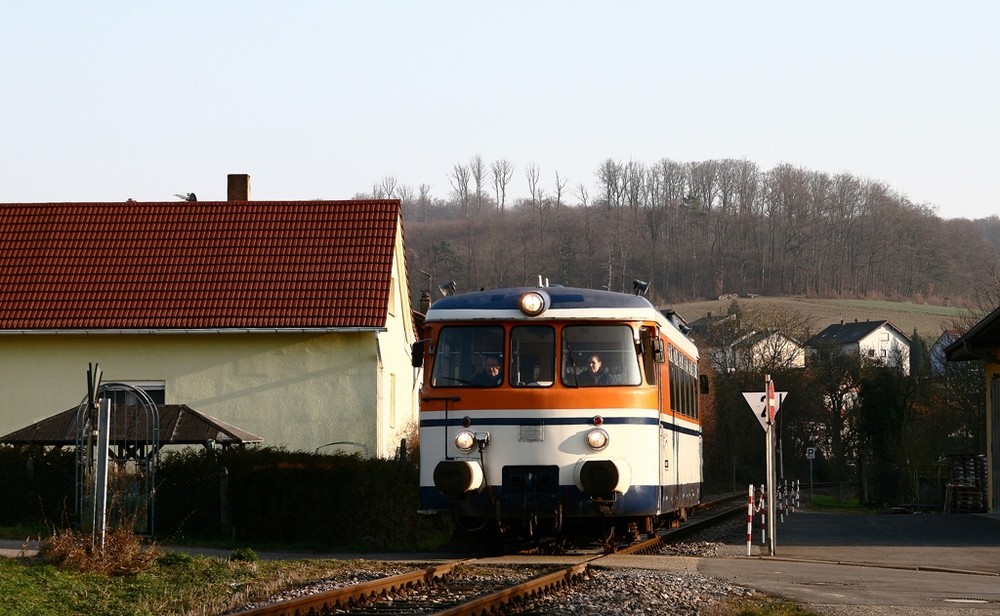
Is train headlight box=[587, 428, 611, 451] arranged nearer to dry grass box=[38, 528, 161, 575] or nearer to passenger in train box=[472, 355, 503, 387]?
passenger in train box=[472, 355, 503, 387]

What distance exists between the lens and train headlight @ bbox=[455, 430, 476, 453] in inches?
625

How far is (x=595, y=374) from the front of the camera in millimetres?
16156

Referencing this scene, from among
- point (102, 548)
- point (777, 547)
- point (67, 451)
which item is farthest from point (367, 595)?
point (67, 451)

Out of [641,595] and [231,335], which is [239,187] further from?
[641,595]

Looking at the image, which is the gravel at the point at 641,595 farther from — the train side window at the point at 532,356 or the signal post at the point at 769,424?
the signal post at the point at 769,424

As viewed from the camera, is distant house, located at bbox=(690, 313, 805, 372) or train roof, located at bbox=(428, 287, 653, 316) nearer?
train roof, located at bbox=(428, 287, 653, 316)

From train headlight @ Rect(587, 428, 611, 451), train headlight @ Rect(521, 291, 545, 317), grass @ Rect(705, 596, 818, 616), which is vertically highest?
train headlight @ Rect(521, 291, 545, 317)

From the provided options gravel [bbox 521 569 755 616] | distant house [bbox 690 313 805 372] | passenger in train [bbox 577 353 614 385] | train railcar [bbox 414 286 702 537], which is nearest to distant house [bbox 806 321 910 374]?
distant house [bbox 690 313 805 372]

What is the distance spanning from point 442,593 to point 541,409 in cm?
403

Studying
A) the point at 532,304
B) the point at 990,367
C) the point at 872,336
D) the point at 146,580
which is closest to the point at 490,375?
the point at 532,304

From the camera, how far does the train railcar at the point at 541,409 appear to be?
51.8ft

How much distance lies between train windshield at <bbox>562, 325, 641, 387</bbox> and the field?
9390cm

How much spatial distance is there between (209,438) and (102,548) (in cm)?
750

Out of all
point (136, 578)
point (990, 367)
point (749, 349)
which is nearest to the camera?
point (136, 578)
